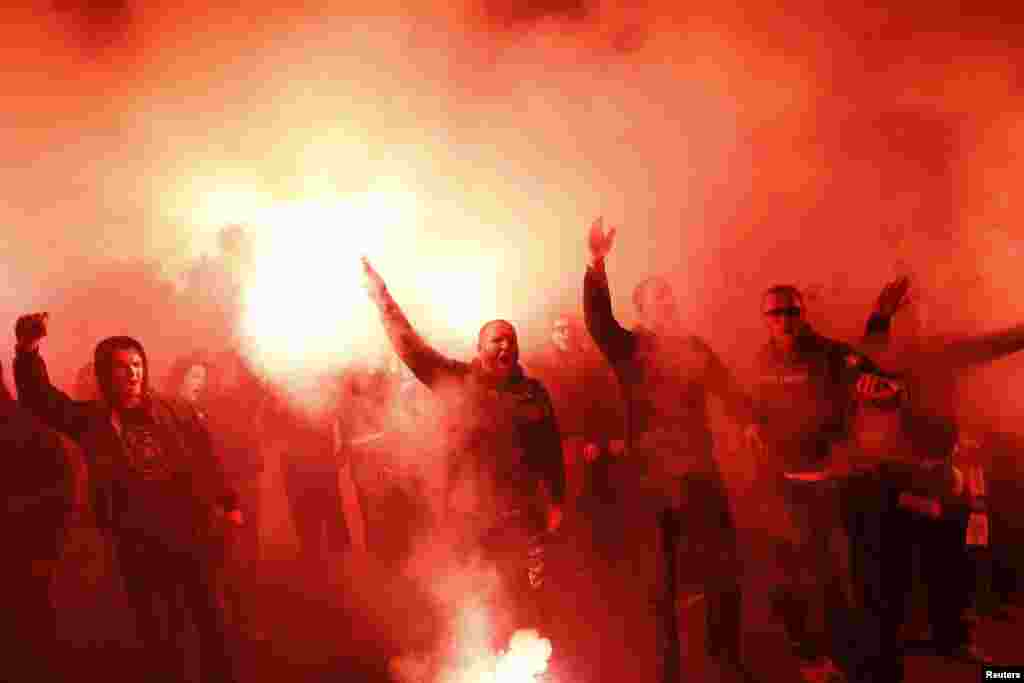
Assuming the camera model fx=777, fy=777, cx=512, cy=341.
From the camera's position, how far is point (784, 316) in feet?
15.7

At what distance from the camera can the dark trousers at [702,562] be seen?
4531 mm

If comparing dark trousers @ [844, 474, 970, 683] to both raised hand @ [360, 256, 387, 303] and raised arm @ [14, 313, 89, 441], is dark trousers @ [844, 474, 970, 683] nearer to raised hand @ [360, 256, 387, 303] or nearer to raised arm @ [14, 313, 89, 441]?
raised hand @ [360, 256, 387, 303]

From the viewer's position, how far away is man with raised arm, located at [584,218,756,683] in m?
4.55

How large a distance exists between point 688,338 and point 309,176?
8.26 ft

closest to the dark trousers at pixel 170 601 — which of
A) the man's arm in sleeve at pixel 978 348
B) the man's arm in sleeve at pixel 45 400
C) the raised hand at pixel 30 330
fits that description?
the man's arm in sleeve at pixel 45 400

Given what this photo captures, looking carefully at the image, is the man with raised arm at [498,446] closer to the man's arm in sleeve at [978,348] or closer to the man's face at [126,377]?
the man's face at [126,377]

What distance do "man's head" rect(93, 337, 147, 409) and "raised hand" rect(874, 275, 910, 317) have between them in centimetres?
440

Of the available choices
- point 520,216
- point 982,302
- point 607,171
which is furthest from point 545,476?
point 982,302

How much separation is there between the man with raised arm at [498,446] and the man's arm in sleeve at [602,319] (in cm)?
48

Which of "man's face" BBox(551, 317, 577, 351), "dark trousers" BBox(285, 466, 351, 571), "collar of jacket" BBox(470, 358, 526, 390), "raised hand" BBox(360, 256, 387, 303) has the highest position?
"raised hand" BBox(360, 256, 387, 303)

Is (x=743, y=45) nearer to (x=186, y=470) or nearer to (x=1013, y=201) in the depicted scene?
(x=1013, y=201)

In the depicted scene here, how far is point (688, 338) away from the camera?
15.8 ft

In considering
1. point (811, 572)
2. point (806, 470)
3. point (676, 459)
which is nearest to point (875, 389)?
point (806, 470)

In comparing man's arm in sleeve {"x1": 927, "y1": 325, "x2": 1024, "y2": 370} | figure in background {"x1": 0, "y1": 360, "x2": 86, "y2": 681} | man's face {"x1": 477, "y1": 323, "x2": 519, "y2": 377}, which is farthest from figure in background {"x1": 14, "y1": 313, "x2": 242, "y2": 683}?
man's arm in sleeve {"x1": 927, "y1": 325, "x2": 1024, "y2": 370}
